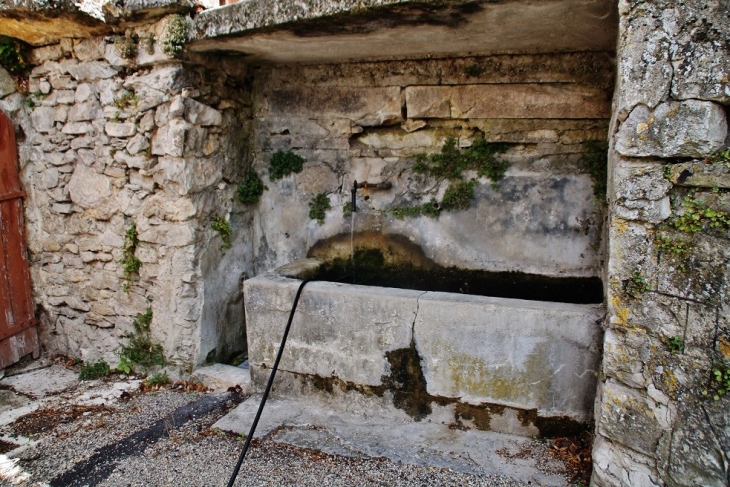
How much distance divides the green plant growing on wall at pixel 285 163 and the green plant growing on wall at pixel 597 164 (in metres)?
2.10

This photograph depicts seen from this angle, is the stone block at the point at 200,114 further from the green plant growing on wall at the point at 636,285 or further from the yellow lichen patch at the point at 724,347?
the yellow lichen patch at the point at 724,347

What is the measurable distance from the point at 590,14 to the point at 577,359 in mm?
1788

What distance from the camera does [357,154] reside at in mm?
4004

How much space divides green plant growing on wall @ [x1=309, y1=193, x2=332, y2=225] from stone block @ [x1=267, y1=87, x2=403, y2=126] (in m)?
0.63

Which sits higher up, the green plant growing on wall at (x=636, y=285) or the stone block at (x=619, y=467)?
the green plant growing on wall at (x=636, y=285)

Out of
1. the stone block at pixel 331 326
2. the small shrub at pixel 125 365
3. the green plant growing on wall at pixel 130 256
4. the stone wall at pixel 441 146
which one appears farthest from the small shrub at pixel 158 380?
the stone wall at pixel 441 146

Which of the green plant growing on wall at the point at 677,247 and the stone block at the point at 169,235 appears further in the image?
the stone block at the point at 169,235

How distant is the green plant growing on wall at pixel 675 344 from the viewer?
→ 209 centimetres

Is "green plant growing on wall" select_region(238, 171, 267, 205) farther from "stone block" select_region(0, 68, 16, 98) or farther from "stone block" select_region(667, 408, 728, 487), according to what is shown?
"stone block" select_region(667, 408, 728, 487)

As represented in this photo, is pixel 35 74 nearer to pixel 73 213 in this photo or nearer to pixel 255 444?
pixel 73 213

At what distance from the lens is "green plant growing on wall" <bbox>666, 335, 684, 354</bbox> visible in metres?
2.09

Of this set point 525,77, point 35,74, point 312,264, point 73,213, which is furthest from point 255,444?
point 35,74


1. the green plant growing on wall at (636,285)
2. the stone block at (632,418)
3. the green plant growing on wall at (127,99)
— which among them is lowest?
the stone block at (632,418)

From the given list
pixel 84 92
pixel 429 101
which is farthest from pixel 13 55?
pixel 429 101
